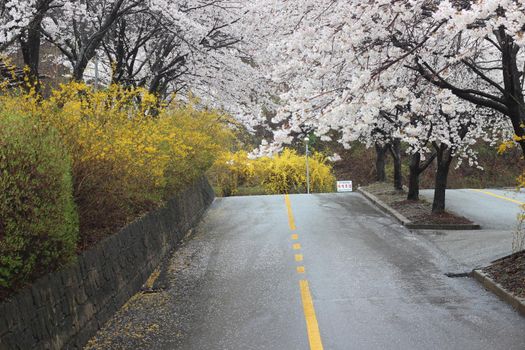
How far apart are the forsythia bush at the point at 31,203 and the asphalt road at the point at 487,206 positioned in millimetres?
11339

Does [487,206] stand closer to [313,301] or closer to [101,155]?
[313,301]

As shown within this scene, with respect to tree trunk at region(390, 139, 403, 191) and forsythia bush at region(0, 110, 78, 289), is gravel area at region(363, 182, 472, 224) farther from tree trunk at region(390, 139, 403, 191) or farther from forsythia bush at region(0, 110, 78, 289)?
forsythia bush at region(0, 110, 78, 289)

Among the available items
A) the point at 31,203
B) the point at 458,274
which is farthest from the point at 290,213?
the point at 31,203

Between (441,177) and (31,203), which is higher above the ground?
(441,177)

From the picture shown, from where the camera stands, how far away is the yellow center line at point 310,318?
6.98 m

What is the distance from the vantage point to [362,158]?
45.0 meters

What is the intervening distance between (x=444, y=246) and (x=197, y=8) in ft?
30.8

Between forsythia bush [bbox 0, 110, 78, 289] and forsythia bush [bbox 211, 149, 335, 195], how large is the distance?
27.5m

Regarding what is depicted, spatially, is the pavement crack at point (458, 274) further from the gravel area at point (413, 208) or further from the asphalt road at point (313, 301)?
the gravel area at point (413, 208)

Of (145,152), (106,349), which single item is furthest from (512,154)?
(106,349)

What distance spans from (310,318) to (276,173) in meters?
27.0

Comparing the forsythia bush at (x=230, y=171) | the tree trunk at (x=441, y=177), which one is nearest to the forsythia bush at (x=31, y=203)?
the tree trunk at (x=441, y=177)

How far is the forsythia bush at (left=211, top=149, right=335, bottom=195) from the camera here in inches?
1368

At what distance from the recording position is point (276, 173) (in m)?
34.9
